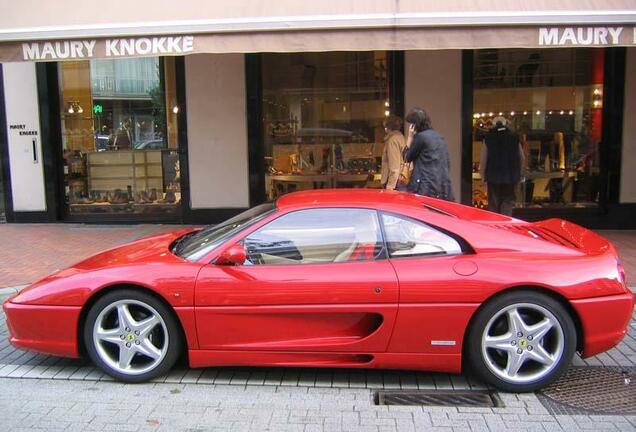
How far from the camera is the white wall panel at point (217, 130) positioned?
9.80m

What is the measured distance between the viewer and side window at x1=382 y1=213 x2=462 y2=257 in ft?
12.9

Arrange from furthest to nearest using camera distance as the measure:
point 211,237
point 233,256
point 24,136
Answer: point 24,136
point 211,237
point 233,256

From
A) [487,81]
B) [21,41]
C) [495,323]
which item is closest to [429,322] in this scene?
[495,323]

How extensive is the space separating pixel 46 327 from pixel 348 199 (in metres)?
2.25

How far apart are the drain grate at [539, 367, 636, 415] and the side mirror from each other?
6.99 ft

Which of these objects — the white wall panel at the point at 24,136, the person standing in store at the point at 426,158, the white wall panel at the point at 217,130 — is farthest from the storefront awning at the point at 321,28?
the white wall panel at the point at 24,136

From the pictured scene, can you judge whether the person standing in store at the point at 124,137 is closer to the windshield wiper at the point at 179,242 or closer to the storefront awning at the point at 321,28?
the storefront awning at the point at 321,28

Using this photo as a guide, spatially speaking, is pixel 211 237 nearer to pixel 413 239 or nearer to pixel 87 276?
pixel 87 276

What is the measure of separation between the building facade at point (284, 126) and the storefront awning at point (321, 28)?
68.3 inches

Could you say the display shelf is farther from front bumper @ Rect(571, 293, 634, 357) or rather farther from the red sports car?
front bumper @ Rect(571, 293, 634, 357)

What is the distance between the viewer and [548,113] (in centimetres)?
975

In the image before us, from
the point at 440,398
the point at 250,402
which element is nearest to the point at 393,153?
the point at 440,398

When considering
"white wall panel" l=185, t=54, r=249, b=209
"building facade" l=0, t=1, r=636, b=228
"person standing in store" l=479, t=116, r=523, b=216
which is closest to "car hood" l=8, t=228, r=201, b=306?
"building facade" l=0, t=1, r=636, b=228

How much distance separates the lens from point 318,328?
3869 mm
